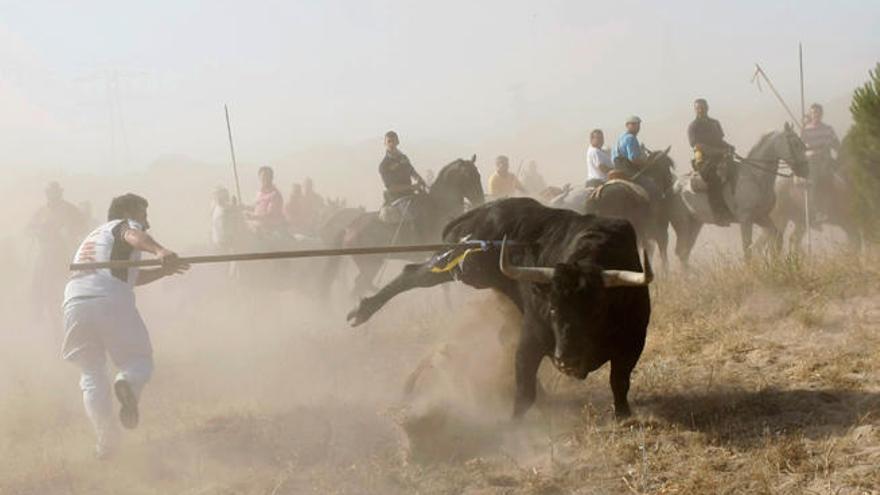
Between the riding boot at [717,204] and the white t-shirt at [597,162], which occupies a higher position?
the white t-shirt at [597,162]

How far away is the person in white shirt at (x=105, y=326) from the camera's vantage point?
7.25 meters

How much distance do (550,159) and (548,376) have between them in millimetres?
57018

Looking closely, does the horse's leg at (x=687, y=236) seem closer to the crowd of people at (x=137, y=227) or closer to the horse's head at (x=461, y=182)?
the crowd of people at (x=137, y=227)

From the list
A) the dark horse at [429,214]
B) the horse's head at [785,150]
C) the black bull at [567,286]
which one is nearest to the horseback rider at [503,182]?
the dark horse at [429,214]

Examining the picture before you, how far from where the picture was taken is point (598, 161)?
1420cm

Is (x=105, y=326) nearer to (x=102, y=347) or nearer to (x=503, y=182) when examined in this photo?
(x=102, y=347)

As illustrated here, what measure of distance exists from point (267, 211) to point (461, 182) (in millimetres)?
4147

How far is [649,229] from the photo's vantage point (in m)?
13.8

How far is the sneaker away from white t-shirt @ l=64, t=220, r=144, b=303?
77cm

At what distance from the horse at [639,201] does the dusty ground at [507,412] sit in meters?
2.24

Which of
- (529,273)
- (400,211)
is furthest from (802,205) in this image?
(529,273)

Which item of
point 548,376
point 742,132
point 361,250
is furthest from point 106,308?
point 742,132

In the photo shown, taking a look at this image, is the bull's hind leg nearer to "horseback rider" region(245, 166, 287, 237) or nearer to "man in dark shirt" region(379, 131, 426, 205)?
"man in dark shirt" region(379, 131, 426, 205)

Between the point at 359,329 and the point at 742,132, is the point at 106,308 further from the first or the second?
the point at 742,132
